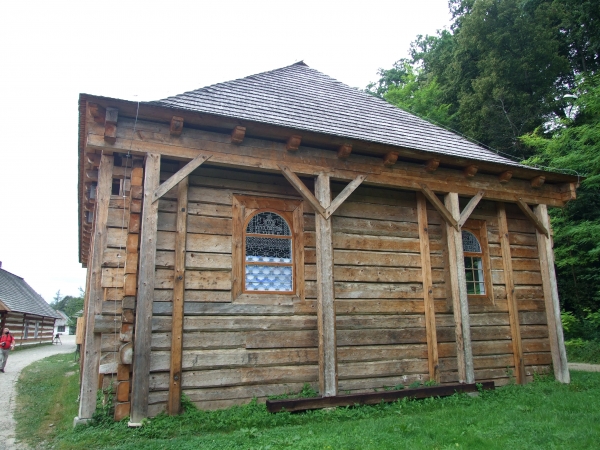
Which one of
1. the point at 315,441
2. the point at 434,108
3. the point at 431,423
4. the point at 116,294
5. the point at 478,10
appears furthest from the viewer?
the point at 434,108

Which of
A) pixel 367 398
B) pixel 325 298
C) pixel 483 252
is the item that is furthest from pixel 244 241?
pixel 483 252

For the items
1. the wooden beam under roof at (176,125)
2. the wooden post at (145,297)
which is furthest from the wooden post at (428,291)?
the wooden post at (145,297)

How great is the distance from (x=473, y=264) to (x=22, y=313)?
29.0 meters

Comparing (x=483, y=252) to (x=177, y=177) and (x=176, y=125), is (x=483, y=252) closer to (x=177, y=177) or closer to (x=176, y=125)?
(x=177, y=177)

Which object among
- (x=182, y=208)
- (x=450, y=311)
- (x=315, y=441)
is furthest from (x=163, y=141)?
(x=450, y=311)

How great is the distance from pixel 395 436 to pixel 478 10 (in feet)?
70.3

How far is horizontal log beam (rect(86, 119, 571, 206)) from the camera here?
6141 millimetres

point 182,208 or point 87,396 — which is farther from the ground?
point 182,208

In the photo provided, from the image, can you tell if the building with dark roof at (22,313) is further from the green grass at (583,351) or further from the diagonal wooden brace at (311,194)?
the green grass at (583,351)

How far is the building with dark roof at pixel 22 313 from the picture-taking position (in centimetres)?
2697

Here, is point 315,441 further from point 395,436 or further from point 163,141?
point 163,141

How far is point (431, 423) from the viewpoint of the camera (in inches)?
218

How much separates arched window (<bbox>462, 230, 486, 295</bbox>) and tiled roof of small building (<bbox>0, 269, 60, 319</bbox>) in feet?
85.1

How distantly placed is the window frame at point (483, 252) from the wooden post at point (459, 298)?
957mm
